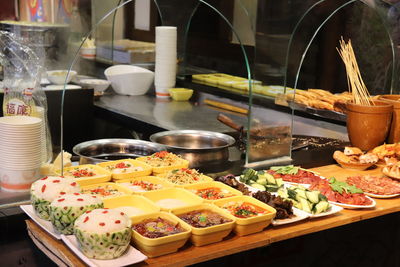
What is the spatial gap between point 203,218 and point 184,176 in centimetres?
47

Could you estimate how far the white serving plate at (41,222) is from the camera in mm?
2063

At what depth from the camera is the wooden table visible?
1973 millimetres

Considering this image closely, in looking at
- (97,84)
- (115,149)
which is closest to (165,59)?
(97,84)

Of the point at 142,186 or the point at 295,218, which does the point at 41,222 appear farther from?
the point at 295,218

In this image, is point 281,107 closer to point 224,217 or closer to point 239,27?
point 224,217

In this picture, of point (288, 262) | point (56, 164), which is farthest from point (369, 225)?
point (56, 164)

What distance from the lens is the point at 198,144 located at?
3500 mm

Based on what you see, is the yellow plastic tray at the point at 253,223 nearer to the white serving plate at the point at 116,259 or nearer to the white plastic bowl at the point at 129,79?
the white serving plate at the point at 116,259

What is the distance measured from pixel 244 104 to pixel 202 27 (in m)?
2.85

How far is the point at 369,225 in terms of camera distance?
8.71 feet

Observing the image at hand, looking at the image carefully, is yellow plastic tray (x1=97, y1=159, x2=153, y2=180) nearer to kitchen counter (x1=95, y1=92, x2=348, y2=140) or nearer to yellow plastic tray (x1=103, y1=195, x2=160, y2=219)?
yellow plastic tray (x1=103, y1=195, x2=160, y2=219)

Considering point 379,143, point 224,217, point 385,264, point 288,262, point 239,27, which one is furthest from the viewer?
point 239,27

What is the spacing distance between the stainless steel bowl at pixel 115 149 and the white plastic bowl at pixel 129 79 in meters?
2.21

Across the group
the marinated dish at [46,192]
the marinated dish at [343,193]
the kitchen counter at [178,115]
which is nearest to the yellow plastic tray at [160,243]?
the marinated dish at [46,192]
